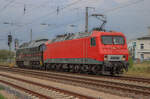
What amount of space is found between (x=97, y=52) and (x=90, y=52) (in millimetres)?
1126

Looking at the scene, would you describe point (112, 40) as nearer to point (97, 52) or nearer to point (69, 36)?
point (97, 52)

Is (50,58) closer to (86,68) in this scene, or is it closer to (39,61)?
(39,61)

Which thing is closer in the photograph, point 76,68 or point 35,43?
point 76,68

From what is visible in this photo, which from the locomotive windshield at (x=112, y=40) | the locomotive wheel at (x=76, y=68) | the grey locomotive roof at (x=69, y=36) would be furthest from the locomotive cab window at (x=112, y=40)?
the locomotive wheel at (x=76, y=68)

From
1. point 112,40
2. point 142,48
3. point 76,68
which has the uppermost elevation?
point 142,48

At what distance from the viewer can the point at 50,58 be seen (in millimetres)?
27641

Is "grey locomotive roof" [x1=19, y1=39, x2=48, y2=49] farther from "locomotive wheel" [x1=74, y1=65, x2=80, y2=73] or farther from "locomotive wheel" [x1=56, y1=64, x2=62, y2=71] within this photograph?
"locomotive wheel" [x1=74, y1=65, x2=80, y2=73]

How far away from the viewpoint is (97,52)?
18.6 meters

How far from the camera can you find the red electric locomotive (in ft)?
60.4

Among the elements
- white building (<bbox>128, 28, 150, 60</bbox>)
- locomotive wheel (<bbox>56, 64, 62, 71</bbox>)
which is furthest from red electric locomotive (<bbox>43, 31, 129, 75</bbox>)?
white building (<bbox>128, 28, 150, 60</bbox>)

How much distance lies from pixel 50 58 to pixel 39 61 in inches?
151

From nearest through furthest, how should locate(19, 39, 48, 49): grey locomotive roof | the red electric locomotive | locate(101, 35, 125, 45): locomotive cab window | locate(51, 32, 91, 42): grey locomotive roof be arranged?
the red electric locomotive → locate(101, 35, 125, 45): locomotive cab window → locate(51, 32, 91, 42): grey locomotive roof → locate(19, 39, 48, 49): grey locomotive roof

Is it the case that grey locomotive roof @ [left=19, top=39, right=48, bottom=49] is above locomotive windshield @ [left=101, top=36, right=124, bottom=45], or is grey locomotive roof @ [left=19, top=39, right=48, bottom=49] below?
above

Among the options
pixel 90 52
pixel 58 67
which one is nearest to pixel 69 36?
pixel 58 67
